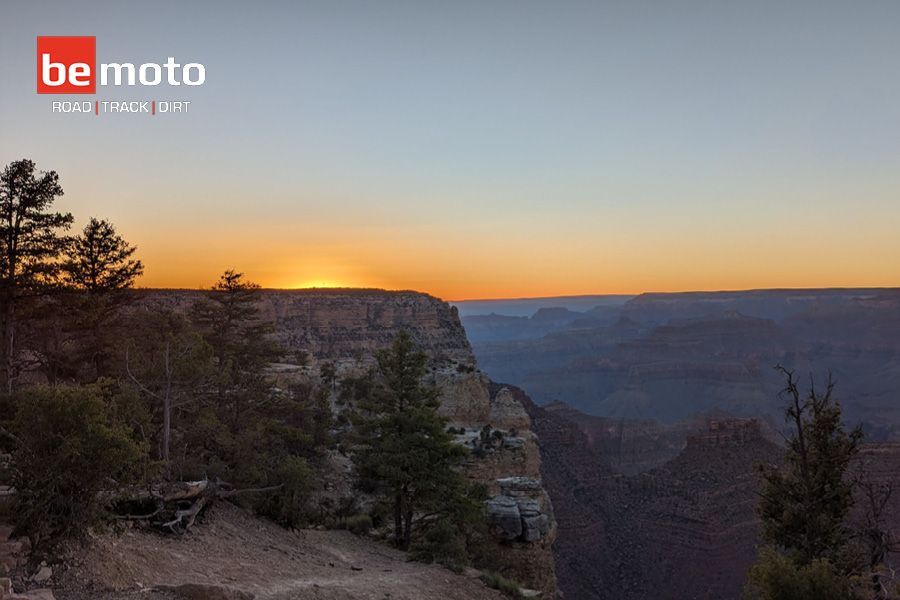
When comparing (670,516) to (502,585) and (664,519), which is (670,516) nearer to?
(664,519)

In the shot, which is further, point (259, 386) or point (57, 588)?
point (259, 386)

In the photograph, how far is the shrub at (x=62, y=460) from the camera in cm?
1159

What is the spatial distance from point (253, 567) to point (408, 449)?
7002mm

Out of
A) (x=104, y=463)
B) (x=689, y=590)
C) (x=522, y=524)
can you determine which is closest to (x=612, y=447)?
(x=689, y=590)

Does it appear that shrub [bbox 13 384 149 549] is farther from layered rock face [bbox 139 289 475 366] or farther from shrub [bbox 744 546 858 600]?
layered rock face [bbox 139 289 475 366]

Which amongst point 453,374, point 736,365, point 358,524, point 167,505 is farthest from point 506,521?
point 736,365

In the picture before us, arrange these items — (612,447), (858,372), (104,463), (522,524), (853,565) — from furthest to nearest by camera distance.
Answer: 1. (858,372)
2. (612,447)
3. (522,524)
4. (853,565)
5. (104,463)

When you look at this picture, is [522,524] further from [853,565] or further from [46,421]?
[46,421]

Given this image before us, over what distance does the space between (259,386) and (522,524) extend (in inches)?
441

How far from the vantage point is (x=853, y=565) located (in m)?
16.6

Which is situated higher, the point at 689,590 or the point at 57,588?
the point at 57,588

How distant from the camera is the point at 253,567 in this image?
1494 cm

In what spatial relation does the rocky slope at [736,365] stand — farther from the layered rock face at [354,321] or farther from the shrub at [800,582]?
the shrub at [800,582]

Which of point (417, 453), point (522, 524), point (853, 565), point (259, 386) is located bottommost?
point (522, 524)
